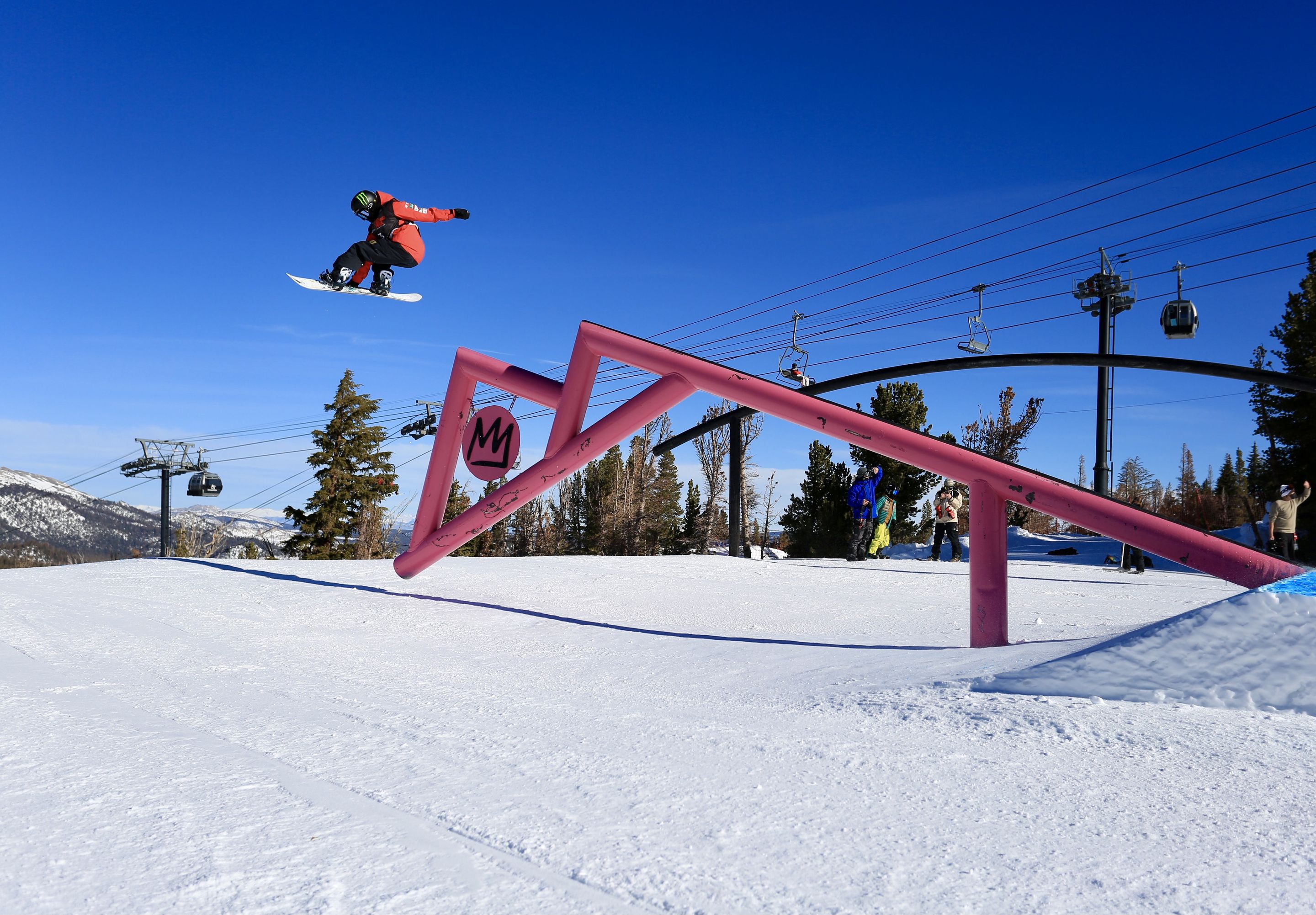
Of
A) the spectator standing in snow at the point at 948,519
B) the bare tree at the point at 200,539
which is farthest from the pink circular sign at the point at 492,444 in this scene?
the bare tree at the point at 200,539

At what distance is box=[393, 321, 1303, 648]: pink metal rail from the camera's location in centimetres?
508

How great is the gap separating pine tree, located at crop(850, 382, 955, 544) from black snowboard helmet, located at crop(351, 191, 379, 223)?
23.2 m

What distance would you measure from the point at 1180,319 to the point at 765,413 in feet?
34.0

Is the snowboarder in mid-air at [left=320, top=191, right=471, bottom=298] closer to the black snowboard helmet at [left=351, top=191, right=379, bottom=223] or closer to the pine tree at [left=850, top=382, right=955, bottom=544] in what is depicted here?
the black snowboard helmet at [left=351, top=191, right=379, bottom=223]

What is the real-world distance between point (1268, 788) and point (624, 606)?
19.3 feet

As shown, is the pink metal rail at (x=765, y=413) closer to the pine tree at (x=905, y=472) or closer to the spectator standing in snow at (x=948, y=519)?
the spectator standing in snow at (x=948, y=519)

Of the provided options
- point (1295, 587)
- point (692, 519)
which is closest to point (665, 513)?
point (692, 519)

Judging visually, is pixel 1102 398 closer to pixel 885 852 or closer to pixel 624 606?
pixel 624 606

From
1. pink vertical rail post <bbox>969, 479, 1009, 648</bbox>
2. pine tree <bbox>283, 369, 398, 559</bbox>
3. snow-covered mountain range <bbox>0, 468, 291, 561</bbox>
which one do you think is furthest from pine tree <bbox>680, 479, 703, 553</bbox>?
snow-covered mountain range <bbox>0, 468, 291, 561</bbox>

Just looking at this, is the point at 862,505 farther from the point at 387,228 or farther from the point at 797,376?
the point at 387,228

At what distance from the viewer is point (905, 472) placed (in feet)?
99.7

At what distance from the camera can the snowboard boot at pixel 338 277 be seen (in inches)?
383

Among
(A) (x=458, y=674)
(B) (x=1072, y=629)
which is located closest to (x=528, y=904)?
(A) (x=458, y=674)

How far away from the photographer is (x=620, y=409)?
298 inches
